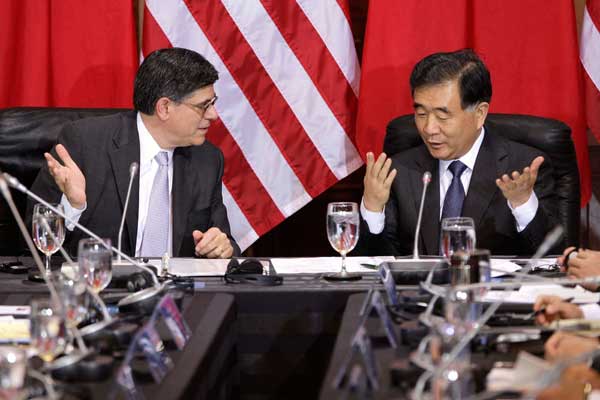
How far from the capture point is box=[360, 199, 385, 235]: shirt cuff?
11.6 ft

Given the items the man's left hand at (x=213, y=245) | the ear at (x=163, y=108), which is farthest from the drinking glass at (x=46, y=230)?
the ear at (x=163, y=108)

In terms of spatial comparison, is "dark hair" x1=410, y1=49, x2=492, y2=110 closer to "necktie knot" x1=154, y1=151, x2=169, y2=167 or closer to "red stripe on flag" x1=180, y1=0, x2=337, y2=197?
"red stripe on flag" x1=180, y1=0, x2=337, y2=197

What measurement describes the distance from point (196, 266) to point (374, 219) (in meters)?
0.77

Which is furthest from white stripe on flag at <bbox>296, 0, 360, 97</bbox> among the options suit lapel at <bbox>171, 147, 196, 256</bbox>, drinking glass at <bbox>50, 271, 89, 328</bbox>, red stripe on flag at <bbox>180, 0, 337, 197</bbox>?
drinking glass at <bbox>50, 271, 89, 328</bbox>

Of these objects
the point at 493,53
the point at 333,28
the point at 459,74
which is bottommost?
the point at 459,74

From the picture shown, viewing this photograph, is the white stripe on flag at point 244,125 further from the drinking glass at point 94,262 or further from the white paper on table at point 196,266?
the drinking glass at point 94,262

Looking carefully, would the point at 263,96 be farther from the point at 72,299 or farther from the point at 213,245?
the point at 72,299

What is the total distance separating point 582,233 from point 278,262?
6.67 feet

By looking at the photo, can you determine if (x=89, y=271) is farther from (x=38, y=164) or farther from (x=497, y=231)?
(x=497, y=231)

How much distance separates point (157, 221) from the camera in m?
3.60

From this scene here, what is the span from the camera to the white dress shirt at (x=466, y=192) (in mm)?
3432

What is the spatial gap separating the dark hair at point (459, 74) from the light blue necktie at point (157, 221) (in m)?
0.95

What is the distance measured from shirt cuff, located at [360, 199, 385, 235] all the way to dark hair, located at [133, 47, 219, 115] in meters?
0.74

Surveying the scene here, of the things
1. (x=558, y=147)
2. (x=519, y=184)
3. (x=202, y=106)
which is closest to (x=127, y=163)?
(x=202, y=106)
